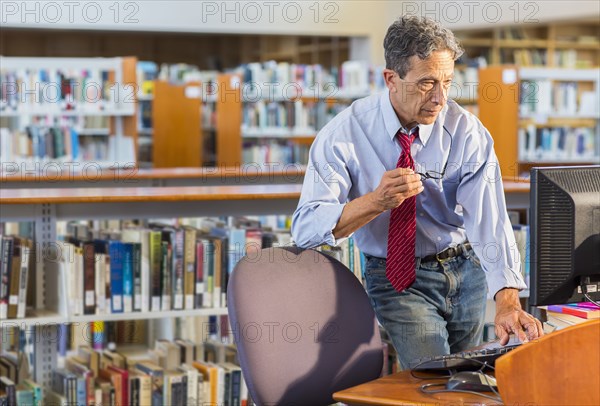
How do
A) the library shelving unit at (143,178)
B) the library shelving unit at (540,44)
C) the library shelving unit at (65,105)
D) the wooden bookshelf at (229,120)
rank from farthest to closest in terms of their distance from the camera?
the library shelving unit at (540,44)
the wooden bookshelf at (229,120)
the library shelving unit at (65,105)
the library shelving unit at (143,178)

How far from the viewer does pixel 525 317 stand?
2188mm

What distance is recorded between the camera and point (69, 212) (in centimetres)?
354

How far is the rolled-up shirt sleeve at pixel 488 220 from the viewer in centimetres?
241

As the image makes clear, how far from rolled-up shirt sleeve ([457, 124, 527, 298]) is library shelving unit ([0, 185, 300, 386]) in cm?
131

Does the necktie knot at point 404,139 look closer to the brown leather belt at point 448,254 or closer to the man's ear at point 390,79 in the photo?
the man's ear at point 390,79

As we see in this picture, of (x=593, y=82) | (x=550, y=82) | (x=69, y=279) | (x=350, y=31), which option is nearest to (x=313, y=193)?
(x=69, y=279)

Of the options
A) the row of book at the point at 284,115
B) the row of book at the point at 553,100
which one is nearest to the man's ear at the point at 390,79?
the row of book at the point at 553,100

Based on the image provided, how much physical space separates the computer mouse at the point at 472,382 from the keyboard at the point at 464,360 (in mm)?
30

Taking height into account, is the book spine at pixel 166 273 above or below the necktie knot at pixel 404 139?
below

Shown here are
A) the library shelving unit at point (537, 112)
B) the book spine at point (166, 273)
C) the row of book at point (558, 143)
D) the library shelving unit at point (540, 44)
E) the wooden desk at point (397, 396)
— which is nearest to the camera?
the wooden desk at point (397, 396)

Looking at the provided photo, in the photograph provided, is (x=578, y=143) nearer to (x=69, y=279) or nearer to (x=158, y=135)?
(x=158, y=135)

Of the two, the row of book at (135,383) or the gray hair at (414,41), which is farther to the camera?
the row of book at (135,383)

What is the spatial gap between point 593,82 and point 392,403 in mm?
8777

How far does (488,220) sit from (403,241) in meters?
0.23
